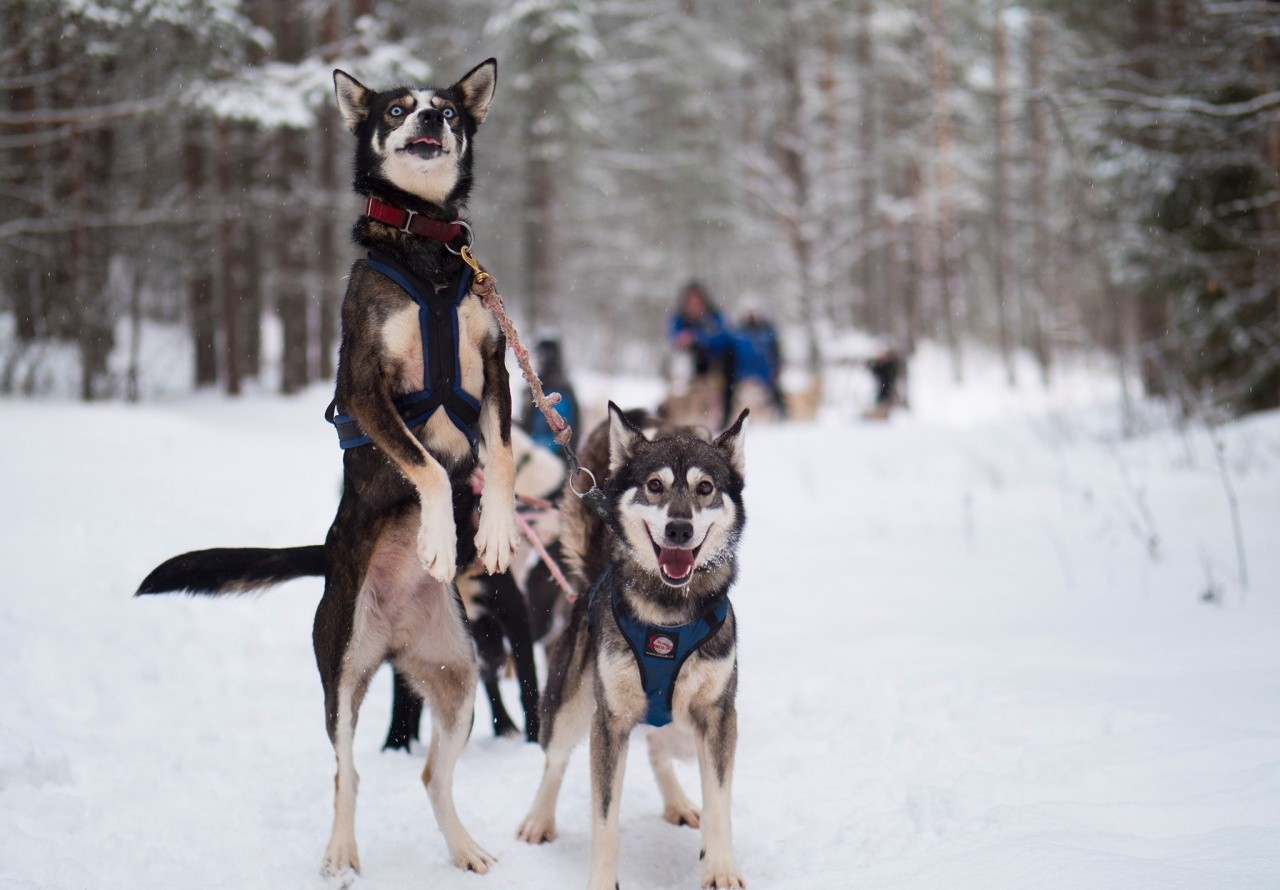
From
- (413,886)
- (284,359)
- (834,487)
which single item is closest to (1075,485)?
(834,487)

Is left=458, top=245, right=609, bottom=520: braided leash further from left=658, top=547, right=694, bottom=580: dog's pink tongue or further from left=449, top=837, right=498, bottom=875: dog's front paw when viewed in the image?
left=449, top=837, right=498, bottom=875: dog's front paw

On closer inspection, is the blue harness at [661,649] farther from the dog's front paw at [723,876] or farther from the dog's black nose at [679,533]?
the dog's front paw at [723,876]

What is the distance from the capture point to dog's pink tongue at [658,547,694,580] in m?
3.16

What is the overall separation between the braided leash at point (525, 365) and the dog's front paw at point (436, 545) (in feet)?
2.22

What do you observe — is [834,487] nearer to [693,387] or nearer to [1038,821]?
[693,387]

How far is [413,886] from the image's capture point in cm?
314

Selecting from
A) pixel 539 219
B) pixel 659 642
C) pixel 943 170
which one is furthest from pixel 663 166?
pixel 659 642

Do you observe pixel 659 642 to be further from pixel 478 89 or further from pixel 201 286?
pixel 201 286

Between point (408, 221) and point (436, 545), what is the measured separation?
114 centimetres

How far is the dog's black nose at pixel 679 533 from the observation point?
3125mm

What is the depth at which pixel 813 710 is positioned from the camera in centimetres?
468

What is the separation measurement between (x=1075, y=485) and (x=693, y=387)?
5.95 m

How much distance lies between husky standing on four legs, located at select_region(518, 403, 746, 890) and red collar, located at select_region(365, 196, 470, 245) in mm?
955

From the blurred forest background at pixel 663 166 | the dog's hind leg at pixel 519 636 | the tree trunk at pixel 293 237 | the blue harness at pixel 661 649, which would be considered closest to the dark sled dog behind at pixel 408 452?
the blue harness at pixel 661 649
